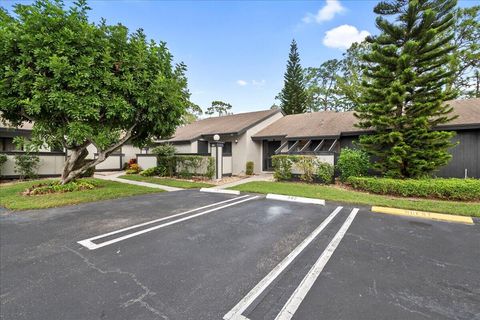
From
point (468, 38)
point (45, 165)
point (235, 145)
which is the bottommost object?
point (45, 165)

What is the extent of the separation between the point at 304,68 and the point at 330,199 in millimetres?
31309

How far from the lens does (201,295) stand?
2.45 meters

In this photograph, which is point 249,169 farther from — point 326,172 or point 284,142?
point 326,172

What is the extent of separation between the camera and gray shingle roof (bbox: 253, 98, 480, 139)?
1049 centimetres

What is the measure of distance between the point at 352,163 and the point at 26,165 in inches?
679

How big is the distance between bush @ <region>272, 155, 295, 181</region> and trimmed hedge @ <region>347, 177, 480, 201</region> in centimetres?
361

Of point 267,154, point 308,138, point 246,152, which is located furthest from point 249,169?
point 308,138

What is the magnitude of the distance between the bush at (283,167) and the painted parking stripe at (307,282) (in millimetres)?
7276

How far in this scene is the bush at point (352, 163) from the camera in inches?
400

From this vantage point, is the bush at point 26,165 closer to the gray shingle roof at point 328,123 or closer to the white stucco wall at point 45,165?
the white stucco wall at point 45,165

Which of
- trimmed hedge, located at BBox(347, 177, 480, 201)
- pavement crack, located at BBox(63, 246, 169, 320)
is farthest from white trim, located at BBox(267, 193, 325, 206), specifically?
pavement crack, located at BBox(63, 246, 169, 320)

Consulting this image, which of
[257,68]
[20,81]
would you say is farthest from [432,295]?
[257,68]

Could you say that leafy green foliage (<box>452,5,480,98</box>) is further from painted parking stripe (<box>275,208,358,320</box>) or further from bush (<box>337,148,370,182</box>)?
painted parking stripe (<box>275,208,358,320</box>)

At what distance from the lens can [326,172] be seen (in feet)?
34.9
